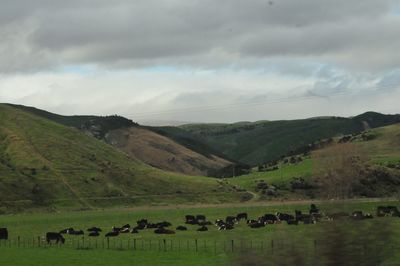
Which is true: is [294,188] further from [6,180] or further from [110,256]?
[110,256]

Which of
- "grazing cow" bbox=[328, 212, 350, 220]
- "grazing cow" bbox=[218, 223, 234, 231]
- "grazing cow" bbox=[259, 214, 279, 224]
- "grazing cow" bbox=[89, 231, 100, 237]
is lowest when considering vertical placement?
"grazing cow" bbox=[89, 231, 100, 237]

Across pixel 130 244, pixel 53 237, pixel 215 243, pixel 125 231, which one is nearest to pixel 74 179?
pixel 125 231

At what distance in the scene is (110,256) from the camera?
53.1m

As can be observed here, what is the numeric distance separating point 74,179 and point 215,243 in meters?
107

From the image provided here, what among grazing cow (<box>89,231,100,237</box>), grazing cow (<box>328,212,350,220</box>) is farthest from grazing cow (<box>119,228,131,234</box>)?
grazing cow (<box>328,212,350,220</box>)

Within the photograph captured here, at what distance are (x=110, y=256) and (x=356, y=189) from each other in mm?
109516

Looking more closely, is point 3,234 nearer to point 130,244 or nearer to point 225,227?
point 130,244

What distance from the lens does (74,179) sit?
161 metres

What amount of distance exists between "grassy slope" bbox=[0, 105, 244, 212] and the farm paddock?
30436 mm

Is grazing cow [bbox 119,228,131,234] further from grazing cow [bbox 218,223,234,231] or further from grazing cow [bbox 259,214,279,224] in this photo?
grazing cow [bbox 259,214,279,224]

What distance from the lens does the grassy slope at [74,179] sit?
146 meters

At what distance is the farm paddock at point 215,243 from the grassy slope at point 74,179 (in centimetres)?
3044

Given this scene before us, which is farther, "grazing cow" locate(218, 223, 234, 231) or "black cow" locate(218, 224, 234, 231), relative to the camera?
"black cow" locate(218, 224, 234, 231)

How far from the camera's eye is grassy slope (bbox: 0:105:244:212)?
481ft
